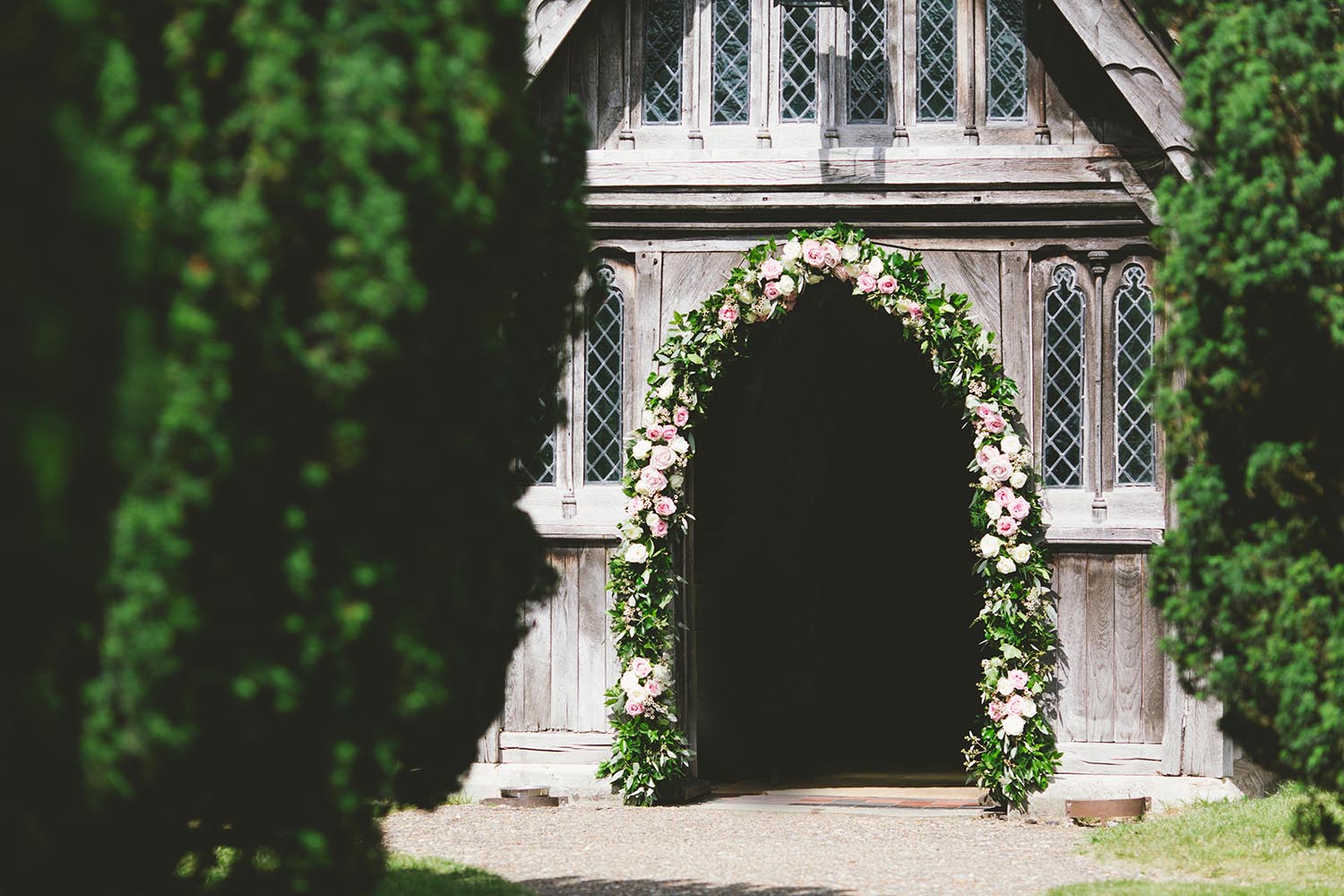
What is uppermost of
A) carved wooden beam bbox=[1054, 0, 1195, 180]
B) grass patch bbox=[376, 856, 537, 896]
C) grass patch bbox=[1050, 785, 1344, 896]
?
carved wooden beam bbox=[1054, 0, 1195, 180]

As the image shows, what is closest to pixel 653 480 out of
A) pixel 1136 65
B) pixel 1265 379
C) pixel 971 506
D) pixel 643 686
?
pixel 643 686

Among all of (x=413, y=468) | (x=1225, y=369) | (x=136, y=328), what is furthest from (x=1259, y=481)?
(x=136, y=328)

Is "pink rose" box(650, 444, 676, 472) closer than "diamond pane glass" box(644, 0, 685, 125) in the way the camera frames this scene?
Yes

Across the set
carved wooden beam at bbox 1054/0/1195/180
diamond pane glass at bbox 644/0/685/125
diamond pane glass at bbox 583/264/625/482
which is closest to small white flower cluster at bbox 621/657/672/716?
diamond pane glass at bbox 583/264/625/482

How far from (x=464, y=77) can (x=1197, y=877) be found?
215 inches

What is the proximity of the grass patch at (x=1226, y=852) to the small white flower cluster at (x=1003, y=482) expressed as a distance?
1.78 meters

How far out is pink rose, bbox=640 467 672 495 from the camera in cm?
1024

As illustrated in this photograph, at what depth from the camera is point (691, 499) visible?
10.7m

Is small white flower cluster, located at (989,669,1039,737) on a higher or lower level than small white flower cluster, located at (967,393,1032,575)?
lower

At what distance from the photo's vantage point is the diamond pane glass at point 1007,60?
1027 centimetres

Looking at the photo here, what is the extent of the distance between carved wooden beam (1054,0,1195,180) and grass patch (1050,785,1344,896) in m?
3.85

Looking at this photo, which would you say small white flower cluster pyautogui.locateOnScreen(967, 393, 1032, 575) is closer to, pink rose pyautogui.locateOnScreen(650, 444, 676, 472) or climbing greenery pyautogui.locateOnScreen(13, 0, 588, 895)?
pink rose pyautogui.locateOnScreen(650, 444, 676, 472)

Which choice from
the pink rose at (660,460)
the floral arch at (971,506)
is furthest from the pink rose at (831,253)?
the pink rose at (660,460)

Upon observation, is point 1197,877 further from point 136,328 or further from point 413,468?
point 136,328
